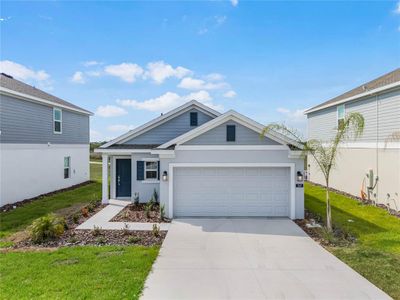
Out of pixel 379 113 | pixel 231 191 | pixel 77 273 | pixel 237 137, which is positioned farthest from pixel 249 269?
pixel 379 113

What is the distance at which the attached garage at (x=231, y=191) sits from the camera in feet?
37.9

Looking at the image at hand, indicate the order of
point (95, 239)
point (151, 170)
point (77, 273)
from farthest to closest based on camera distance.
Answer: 1. point (151, 170)
2. point (95, 239)
3. point (77, 273)

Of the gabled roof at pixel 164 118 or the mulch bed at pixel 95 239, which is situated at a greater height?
the gabled roof at pixel 164 118

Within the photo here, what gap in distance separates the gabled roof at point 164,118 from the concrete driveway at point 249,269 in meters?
6.43

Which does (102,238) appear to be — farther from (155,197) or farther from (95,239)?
(155,197)

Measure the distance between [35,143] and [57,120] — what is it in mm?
2921

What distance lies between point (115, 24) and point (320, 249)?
13267 mm

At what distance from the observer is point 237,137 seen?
1141 centimetres

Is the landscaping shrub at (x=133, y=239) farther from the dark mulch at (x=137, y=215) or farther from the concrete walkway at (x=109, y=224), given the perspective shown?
the dark mulch at (x=137, y=215)

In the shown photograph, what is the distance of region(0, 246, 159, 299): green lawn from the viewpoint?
17.9ft

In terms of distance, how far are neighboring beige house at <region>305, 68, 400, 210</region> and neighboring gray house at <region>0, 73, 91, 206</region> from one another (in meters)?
14.8

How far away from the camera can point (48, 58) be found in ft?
50.5

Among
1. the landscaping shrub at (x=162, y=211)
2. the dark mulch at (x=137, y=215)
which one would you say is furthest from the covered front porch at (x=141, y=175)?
the landscaping shrub at (x=162, y=211)

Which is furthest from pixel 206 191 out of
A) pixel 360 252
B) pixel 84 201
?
pixel 84 201
